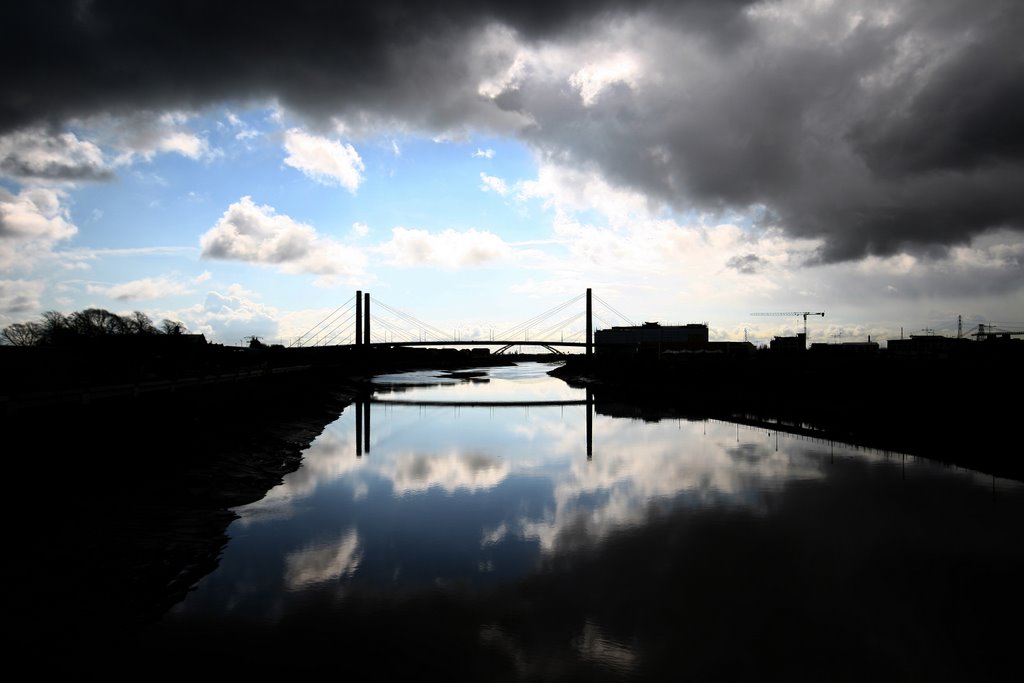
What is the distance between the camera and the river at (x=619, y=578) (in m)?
9.61

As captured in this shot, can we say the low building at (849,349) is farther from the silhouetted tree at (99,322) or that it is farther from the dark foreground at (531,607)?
the silhouetted tree at (99,322)

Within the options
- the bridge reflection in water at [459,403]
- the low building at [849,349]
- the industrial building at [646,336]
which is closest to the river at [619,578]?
the bridge reflection in water at [459,403]

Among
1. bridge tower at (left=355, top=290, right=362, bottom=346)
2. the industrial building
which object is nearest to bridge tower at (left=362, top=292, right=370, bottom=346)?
bridge tower at (left=355, top=290, right=362, bottom=346)

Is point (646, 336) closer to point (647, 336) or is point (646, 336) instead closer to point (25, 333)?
point (647, 336)

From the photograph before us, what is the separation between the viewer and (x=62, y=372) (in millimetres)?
32438

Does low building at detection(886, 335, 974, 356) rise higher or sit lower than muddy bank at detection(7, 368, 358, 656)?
higher

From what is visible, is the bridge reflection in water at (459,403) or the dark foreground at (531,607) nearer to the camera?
the dark foreground at (531,607)

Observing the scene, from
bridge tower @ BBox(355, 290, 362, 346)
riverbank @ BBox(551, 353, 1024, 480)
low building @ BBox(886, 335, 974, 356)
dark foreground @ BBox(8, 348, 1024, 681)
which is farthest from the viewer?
bridge tower @ BBox(355, 290, 362, 346)

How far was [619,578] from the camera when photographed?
1305cm

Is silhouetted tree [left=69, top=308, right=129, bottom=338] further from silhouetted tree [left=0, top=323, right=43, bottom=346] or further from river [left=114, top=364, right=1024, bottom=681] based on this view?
river [left=114, top=364, right=1024, bottom=681]

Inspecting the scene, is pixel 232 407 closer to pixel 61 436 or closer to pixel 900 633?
pixel 61 436

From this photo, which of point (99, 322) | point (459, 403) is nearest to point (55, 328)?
point (99, 322)

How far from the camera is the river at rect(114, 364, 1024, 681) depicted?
961 cm

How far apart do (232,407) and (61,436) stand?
17.3m
